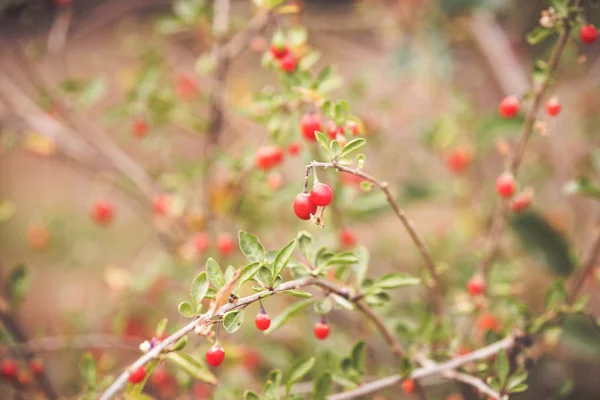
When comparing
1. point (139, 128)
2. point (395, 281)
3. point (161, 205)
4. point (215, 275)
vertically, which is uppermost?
point (139, 128)

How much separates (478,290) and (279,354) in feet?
1.96

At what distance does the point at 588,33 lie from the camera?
2.18 ft

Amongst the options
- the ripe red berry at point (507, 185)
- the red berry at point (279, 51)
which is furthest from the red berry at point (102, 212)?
the ripe red berry at point (507, 185)

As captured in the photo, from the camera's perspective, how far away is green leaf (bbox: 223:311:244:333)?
56 cm

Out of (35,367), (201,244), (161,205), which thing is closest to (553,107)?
(201,244)

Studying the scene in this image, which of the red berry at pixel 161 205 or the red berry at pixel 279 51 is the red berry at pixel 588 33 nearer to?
the red berry at pixel 279 51

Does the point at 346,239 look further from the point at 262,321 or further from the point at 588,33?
the point at 588,33

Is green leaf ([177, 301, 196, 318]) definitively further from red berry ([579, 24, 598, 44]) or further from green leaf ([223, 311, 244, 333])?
red berry ([579, 24, 598, 44])

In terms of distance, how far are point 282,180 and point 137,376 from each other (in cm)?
67

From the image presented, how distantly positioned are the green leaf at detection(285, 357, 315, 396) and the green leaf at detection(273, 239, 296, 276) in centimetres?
21

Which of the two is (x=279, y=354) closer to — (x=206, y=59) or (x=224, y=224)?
(x=224, y=224)

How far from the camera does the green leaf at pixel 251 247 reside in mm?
601

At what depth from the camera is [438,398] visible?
1.23 m

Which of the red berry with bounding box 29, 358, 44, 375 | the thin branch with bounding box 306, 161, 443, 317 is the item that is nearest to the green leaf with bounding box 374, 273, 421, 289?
the thin branch with bounding box 306, 161, 443, 317
